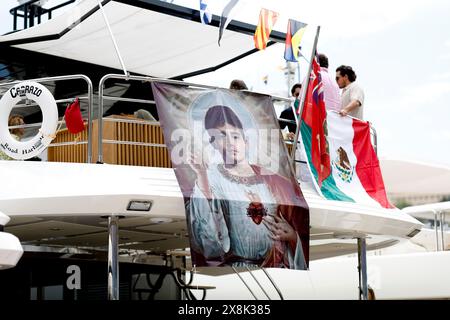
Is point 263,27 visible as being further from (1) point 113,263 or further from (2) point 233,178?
(1) point 113,263

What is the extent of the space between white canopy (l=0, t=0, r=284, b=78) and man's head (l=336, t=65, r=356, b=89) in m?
1.98

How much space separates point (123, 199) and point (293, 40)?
10.2ft

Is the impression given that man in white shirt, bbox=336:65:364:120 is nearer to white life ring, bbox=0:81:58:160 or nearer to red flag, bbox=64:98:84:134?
red flag, bbox=64:98:84:134

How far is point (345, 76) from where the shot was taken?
11.0 m

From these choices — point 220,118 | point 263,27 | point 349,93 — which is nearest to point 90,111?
point 220,118

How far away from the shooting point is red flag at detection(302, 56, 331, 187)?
1021cm

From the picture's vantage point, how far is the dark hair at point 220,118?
946 cm

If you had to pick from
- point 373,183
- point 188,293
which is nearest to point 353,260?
point 188,293

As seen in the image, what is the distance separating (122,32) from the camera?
12.1 metres

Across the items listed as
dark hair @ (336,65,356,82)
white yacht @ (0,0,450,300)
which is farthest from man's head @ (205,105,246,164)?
dark hair @ (336,65,356,82)

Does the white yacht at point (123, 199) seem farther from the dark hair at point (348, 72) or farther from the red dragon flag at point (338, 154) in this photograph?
the dark hair at point (348, 72)

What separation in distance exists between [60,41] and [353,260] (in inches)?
283

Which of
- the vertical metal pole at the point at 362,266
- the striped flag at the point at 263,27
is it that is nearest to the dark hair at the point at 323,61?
the striped flag at the point at 263,27

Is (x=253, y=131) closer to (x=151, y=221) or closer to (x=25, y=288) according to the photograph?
(x=151, y=221)
